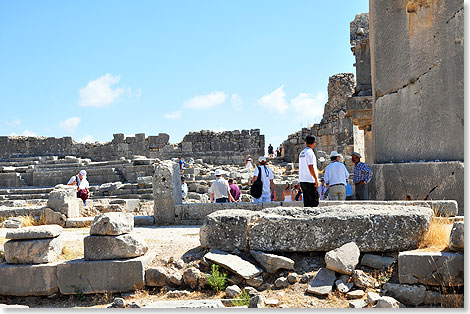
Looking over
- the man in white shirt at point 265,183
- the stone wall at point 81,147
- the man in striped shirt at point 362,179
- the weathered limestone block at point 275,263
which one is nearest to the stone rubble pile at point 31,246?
the weathered limestone block at point 275,263

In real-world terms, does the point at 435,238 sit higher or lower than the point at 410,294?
higher

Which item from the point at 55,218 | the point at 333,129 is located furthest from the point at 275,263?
the point at 333,129

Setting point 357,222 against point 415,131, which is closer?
point 357,222

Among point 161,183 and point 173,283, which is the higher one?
point 161,183

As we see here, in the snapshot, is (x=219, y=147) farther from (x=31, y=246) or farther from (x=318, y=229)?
(x=318, y=229)

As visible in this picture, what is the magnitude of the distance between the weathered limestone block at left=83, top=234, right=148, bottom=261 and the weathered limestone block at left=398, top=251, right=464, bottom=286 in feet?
9.47

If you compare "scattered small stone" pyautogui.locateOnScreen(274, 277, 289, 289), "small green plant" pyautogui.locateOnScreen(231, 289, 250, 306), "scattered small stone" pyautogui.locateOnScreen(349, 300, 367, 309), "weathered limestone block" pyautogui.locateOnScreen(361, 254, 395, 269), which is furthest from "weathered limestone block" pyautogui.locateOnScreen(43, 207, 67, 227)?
"scattered small stone" pyautogui.locateOnScreen(349, 300, 367, 309)

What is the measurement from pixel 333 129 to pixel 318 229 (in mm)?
16939

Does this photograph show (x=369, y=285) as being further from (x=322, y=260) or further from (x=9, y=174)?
(x=9, y=174)

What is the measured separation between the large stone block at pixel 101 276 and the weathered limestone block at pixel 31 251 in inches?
9.5

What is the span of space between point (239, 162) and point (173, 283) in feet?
74.0

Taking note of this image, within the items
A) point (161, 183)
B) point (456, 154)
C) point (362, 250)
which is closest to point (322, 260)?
point (362, 250)

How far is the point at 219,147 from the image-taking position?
27.8 metres

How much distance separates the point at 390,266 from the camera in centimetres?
472
